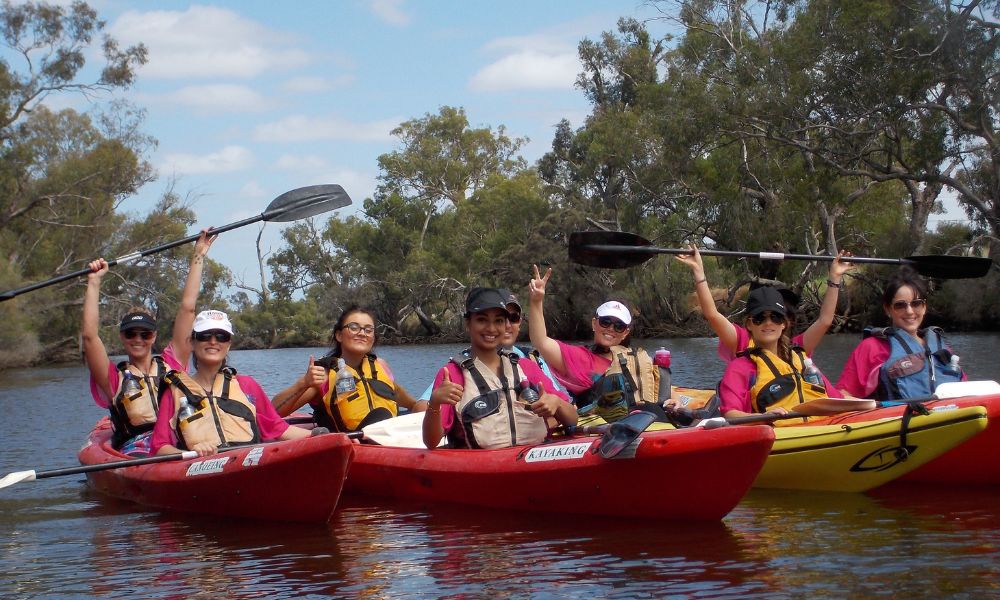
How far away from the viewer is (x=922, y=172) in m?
21.1

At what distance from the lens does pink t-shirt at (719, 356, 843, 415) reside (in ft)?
19.0

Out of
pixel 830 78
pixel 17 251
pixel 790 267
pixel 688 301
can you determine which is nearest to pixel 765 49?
pixel 830 78

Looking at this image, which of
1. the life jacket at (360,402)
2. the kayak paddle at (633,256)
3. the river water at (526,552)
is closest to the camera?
the river water at (526,552)

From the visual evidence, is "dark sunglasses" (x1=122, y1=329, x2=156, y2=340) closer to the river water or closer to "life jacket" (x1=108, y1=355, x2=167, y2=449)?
"life jacket" (x1=108, y1=355, x2=167, y2=449)

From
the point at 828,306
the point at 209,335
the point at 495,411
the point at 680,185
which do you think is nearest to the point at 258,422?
the point at 209,335

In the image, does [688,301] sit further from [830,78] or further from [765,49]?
[830,78]

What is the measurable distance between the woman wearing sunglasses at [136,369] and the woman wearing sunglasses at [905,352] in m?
3.90

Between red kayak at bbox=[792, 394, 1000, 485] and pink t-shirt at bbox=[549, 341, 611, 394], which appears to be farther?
pink t-shirt at bbox=[549, 341, 611, 394]

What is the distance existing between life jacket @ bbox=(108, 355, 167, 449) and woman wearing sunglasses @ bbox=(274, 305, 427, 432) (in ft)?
2.42

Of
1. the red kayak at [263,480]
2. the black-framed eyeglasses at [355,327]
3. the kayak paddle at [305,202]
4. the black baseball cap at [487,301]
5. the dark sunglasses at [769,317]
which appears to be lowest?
the red kayak at [263,480]

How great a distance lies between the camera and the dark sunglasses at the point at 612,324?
6.02m

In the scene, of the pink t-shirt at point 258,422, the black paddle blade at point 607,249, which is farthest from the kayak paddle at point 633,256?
the pink t-shirt at point 258,422

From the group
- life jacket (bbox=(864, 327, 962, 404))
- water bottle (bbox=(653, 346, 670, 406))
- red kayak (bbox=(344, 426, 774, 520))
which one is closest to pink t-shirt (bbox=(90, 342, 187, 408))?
red kayak (bbox=(344, 426, 774, 520))

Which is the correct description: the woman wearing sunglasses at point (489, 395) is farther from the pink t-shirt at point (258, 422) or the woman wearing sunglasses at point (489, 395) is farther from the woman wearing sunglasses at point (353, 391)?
the woman wearing sunglasses at point (353, 391)
